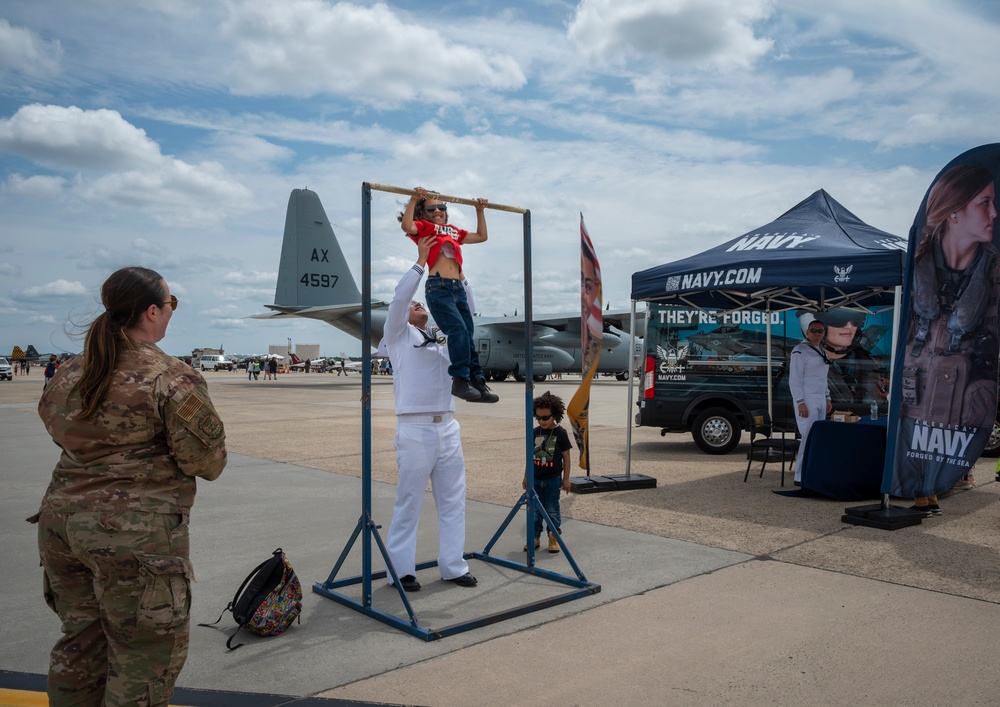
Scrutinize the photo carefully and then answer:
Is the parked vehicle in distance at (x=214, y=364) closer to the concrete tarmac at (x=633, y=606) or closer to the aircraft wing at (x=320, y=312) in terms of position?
the aircraft wing at (x=320, y=312)

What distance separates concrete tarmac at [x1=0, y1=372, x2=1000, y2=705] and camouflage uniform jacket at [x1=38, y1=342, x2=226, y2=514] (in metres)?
1.46

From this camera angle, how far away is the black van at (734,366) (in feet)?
35.2

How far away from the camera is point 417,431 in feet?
15.5

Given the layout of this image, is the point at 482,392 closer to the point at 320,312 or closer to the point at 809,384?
the point at 809,384

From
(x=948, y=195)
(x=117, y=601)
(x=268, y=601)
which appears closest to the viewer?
(x=117, y=601)

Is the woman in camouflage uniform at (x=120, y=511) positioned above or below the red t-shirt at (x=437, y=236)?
below

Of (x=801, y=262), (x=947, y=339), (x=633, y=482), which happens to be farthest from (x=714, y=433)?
(x=947, y=339)

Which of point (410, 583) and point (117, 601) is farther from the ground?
point (117, 601)

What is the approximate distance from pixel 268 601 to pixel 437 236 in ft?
7.44

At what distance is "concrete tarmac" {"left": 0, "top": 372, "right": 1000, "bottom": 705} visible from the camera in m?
3.48

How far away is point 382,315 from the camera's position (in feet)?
111

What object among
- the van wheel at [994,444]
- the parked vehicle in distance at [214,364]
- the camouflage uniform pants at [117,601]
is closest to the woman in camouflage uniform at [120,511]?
the camouflage uniform pants at [117,601]

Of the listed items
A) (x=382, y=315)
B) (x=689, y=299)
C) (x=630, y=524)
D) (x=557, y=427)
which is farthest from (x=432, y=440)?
(x=382, y=315)

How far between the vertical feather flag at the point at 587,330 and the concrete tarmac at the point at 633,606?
795 mm
